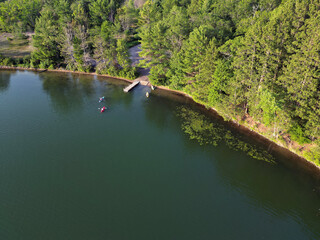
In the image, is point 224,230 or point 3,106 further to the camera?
point 3,106

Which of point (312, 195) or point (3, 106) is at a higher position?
point (3, 106)

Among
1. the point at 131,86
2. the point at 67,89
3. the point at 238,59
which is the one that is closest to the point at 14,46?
the point at 67,89

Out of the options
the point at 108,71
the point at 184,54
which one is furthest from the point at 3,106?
the point at 184,54

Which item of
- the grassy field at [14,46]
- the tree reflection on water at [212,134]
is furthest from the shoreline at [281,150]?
the grassy field at [14,46]

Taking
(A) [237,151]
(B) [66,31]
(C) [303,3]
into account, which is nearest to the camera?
(C) [303,3]

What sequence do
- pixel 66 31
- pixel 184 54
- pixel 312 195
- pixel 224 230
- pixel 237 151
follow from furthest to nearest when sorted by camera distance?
pixel 66 31 → pixel 184 54 → pixel 237 151 → pixel 312 195 → pixel 224 230

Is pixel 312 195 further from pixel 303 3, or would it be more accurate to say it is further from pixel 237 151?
pixel 303 3

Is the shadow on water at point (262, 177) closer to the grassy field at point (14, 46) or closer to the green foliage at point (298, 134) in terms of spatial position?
the green foliage at point (298, 134)

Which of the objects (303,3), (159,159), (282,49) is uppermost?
(303,3)
